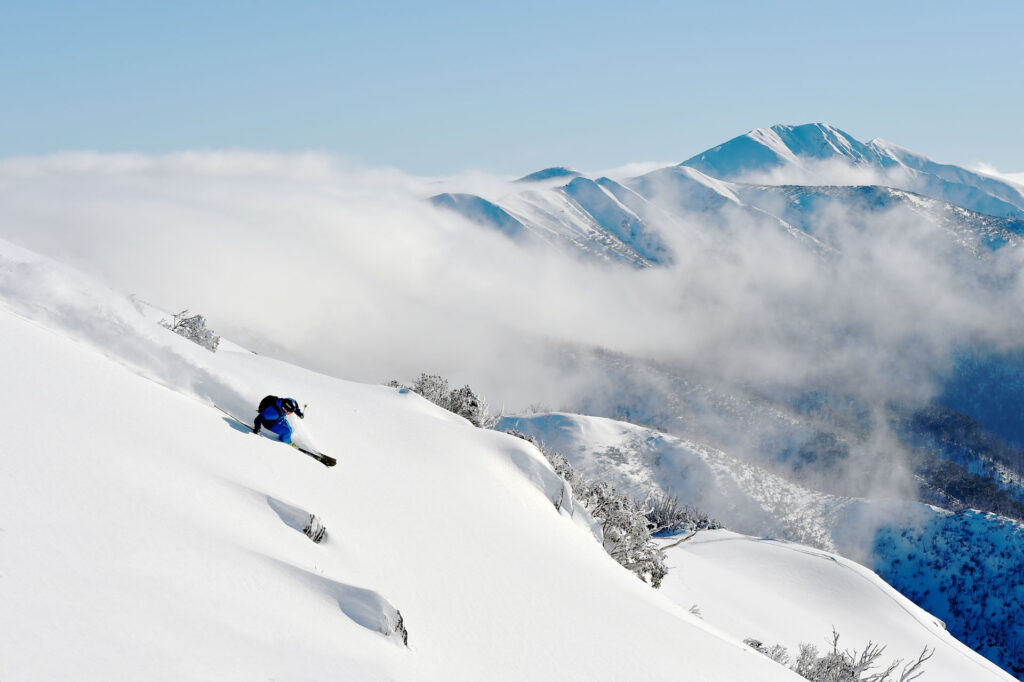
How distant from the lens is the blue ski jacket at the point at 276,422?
13.4 meters

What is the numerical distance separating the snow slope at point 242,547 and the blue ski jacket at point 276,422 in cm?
68

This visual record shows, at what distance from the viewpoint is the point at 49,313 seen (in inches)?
498

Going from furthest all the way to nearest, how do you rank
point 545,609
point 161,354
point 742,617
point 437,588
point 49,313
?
point 742,617
point 161,354
point 49,313
point 545,609
point 437,588

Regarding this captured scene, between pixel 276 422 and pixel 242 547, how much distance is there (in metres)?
5.72

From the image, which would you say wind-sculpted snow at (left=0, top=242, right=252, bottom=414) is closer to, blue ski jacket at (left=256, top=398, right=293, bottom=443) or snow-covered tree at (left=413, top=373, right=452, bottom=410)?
blue ski jacket at (left=256, top=398, right=293, bottom=443)

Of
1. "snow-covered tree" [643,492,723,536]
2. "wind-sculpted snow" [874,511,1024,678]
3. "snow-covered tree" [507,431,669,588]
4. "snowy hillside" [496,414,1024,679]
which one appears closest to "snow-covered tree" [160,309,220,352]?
"snow-covered tree" [507,431,669,588]

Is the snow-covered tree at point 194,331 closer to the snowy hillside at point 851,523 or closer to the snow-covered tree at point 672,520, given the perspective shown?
the snow-covered tree at point 672,520

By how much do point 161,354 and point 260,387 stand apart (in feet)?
9.26

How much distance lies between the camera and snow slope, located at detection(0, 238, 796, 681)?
228 inches

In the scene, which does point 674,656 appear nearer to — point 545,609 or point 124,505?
point 545,609

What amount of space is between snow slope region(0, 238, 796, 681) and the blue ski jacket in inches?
26.7

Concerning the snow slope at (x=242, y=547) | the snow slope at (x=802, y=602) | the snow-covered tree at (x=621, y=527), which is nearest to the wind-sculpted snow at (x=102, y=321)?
the snow slope at (x=242, y=547)

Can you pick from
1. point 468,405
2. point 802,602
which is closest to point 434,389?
point 468,405

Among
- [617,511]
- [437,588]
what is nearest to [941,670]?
[617,511]
